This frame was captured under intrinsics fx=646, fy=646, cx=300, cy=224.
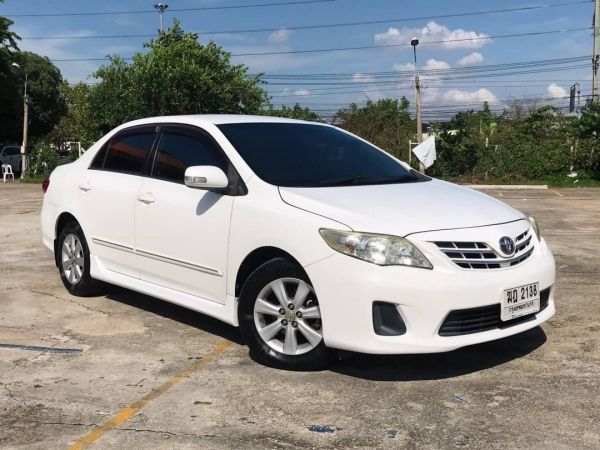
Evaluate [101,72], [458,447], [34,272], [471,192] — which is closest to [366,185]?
[471,192]

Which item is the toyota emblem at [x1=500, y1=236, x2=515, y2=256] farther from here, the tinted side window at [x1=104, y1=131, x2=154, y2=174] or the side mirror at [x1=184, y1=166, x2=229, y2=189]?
the tinted side window at [x1=104, y1=131, x2=154, y2=174]

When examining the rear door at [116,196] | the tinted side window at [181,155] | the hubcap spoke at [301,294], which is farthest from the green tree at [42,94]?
the hubcap spoke at [301,294]

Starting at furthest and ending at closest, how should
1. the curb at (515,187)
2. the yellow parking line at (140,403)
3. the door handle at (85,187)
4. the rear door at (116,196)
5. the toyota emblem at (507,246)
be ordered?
1. the curb at (515,187)
2. the door handle at (85,187)
3. the rear door at (116,196)
4. the toyota emblem at (507,246)
5. the yellow parking line at (140,403)

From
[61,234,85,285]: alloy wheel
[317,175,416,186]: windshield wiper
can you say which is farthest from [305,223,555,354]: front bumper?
[61,234,85,285]: alloy wheel

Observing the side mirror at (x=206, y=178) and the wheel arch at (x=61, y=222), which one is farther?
the wheel arch at (x=61, y=222)

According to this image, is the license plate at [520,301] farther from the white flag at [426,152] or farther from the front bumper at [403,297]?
the white flag at [426,152]

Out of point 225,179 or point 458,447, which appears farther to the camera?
point 225,179

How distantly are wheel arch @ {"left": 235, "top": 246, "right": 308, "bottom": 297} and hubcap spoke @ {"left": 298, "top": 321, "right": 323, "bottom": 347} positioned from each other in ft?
1.39

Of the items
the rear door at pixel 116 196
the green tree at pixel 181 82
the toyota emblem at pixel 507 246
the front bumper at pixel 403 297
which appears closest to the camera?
the front bumper at pixel 403 297

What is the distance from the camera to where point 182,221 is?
15.2 ft

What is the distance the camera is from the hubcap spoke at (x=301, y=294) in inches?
152

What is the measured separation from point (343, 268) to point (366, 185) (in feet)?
3.11

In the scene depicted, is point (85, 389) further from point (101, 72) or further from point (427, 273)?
point (101, 72)

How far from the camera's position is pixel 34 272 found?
A: 7156mm
